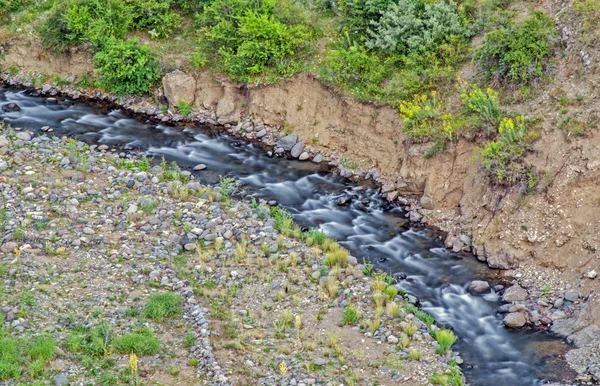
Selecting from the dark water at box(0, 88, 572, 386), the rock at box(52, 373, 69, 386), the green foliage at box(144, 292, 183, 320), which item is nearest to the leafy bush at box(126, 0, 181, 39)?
the dark water at box(0, 88, 572, 386)

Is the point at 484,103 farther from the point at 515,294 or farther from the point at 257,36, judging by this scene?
the point at 257,36

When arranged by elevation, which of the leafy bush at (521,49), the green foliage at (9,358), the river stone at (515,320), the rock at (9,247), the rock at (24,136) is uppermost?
the leafy bush at (521,49)

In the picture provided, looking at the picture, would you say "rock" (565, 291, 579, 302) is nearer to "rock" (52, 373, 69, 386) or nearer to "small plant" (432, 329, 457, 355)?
"small plant" (432, 329, 457, 355)

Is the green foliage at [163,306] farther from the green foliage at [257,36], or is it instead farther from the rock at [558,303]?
the green foliage at [257,36]

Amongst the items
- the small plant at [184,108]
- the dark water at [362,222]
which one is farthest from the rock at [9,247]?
the small plant at [184,108]

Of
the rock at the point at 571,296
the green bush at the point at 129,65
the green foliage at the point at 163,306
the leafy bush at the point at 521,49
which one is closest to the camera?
the green foliage at the point at 163,306

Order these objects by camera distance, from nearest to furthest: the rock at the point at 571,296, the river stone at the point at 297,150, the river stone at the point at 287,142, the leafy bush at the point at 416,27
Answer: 1. the rock at the point at 571,296
2. the leafy bush at the point at 416,27
3. the river stone at the point at 297,150
4. the river stone at the point at 287,142

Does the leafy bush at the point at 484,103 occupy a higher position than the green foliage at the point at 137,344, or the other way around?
the leafy bush at the point at 484,103
